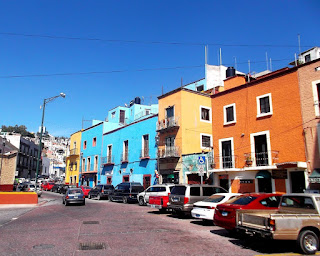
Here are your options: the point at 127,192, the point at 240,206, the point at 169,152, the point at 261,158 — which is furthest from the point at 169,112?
the point at 240,206

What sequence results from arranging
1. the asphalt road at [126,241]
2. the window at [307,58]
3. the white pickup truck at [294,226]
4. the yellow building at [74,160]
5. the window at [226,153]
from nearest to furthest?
the white pickup truck at [294,226]
the asphalt road at [126,241]
the window at [226,153]
the window at [307,58]
the yellow building at [74,160]

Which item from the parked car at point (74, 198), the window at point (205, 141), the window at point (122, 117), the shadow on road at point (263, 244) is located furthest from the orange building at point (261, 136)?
the window at point (122, 117)

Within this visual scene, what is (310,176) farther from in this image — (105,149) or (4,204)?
(105,149)

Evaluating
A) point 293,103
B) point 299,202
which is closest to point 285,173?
point 293,103

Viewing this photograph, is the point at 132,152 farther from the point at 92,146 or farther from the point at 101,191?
the point at 92,146

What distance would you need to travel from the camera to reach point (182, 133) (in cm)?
A: 2839

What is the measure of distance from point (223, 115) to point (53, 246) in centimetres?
1900

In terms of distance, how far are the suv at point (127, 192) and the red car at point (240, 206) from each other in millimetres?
15714

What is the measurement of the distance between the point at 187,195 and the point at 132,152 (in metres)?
21.7

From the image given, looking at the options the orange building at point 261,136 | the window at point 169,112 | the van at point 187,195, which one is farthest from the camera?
the window at point 169,112

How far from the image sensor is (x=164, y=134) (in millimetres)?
30844

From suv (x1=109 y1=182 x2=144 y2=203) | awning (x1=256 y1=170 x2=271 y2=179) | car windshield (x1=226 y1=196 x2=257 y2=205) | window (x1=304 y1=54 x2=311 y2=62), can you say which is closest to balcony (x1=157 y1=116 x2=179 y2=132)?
suv (x1=109 y1=182 x2=144 y2=203)

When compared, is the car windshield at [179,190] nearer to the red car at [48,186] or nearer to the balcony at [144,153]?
the balcony at [144,153]

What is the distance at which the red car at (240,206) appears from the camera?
9.98 meters
